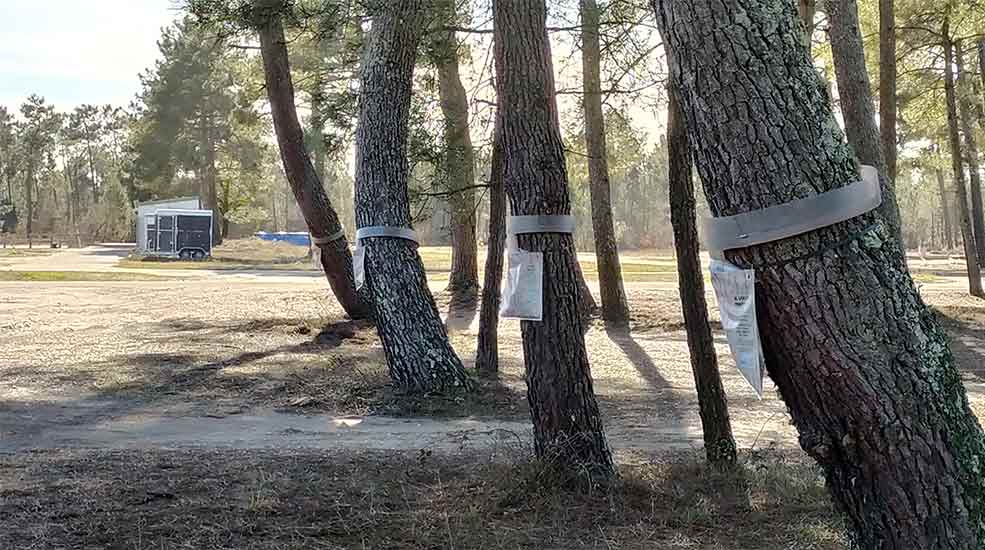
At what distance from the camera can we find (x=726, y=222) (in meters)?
2.64

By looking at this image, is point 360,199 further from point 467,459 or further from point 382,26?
point 467,459

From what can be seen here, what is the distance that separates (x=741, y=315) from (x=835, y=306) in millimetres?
250

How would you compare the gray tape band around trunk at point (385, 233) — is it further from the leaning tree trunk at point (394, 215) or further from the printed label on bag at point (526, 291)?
the printed label on bag at point (526, 291)

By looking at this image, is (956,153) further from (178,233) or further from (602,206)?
(178,233)

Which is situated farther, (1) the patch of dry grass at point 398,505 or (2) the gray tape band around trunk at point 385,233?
(2) the gray tape band around trunk at point 385,233

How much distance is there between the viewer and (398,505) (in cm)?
498

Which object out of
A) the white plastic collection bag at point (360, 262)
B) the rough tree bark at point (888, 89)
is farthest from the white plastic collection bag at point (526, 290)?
the rough tree bark at point (888, 89)

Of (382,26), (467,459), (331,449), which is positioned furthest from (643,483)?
(382,26)

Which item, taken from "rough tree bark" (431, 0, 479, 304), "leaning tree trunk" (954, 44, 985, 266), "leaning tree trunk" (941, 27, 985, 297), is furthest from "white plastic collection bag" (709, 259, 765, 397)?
"leaning tree trunk" (954, 44, 985, 266)

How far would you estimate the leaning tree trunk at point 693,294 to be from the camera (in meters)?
5.50

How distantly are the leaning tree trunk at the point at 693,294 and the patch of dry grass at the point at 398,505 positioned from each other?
9.6 inches

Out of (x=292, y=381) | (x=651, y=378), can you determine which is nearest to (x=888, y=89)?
(x=651, y=378)

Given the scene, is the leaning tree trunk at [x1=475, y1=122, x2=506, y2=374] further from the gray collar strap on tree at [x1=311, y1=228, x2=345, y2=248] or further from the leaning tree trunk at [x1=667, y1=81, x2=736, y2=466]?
the gray collar strap on tree at [x1=311, y1=228, x2=345, y2=248]

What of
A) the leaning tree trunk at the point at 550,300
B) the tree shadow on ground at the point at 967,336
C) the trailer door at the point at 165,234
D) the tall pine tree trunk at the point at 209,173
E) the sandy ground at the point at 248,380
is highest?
the tall pine tree trunk at the point at 209,173
